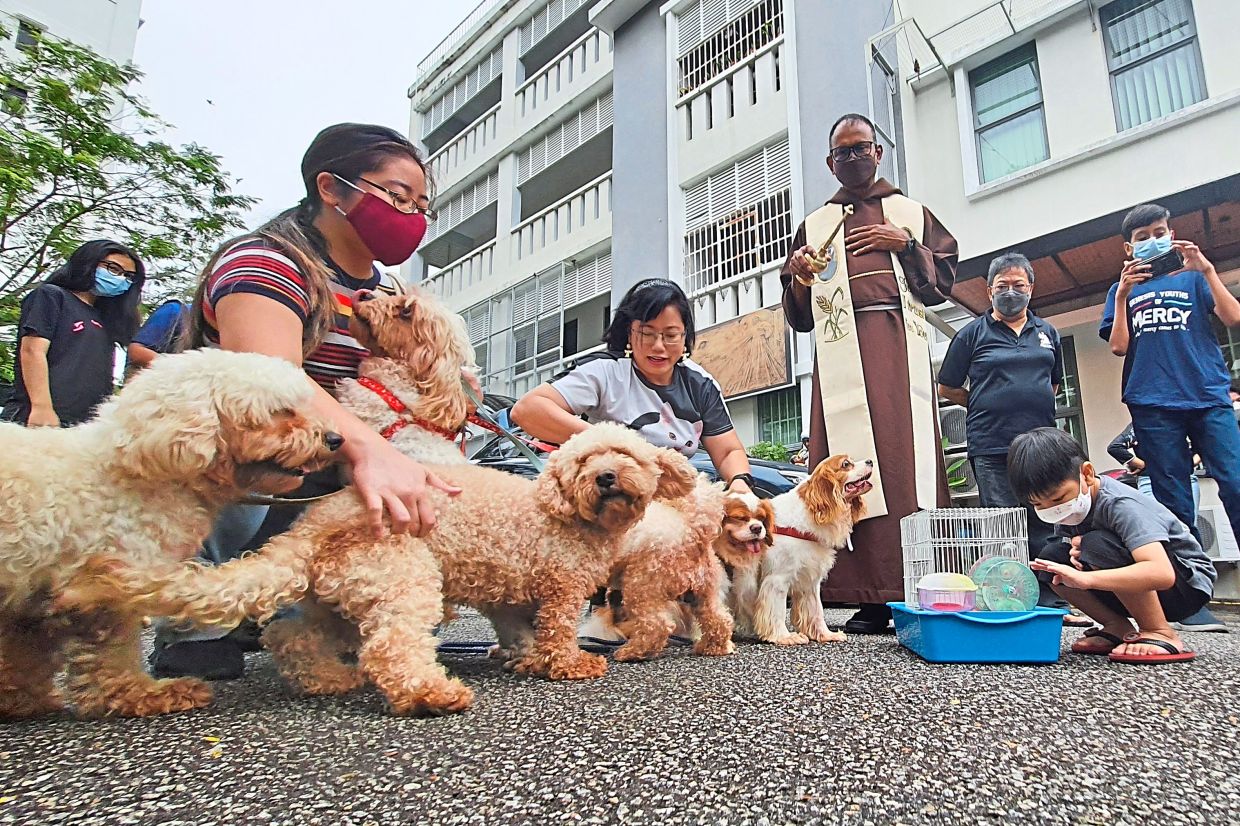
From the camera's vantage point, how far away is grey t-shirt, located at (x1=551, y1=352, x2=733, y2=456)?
275 centimetres

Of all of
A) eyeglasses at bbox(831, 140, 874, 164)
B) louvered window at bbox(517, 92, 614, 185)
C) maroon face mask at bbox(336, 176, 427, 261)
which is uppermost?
louvered window at bbox(517, 92, 614, 185)

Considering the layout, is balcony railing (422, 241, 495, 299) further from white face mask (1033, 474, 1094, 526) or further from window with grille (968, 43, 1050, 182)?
white face mask (1033, 474, 1094, 526)

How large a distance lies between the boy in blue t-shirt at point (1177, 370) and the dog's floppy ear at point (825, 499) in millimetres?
1596

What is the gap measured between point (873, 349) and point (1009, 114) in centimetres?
640

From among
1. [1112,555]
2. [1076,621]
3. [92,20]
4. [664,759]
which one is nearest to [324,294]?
[664,759]

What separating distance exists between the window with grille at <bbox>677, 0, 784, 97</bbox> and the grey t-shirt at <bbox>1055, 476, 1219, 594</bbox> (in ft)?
30.5

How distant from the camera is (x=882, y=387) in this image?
3.05m

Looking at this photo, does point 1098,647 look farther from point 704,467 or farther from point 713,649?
point 704,467

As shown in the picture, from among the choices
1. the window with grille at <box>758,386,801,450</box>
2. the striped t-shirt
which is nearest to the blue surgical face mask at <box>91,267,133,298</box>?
the striped t-shirt

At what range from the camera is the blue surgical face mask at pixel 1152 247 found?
328 cm

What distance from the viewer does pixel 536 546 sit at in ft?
6.10

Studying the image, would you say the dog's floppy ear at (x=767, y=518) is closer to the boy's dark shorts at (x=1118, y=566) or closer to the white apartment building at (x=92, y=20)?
the boy's dark shorts at (x=1118, y=566)

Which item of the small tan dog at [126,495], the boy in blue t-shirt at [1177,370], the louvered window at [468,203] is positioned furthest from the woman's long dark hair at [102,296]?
the louvered window at [468,203]

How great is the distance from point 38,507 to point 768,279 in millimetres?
8513
